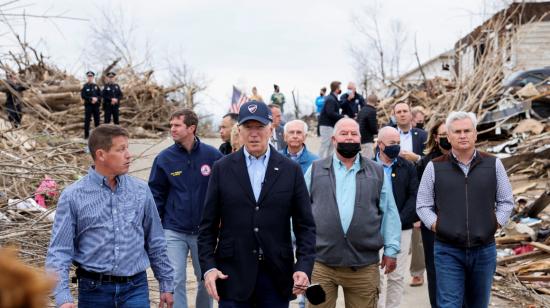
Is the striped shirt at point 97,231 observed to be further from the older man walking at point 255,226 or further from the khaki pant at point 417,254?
the khaki pant at point 417,254

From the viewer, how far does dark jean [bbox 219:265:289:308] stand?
389 cm

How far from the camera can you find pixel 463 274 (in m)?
4.91

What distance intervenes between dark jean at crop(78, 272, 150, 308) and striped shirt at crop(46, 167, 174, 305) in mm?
81

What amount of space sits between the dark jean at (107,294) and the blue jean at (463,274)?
2414 millimetres

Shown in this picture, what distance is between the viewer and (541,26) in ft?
103

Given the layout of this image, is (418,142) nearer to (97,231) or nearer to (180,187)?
(180,187)

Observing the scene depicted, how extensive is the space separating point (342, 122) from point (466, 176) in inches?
41.7

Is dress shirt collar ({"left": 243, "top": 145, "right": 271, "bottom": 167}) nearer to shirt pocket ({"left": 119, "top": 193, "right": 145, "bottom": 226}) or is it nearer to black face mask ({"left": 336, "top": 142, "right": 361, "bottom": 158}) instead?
shirt pocket ({"left": 119, "top": 193, "right": 145, "bottom": 226})

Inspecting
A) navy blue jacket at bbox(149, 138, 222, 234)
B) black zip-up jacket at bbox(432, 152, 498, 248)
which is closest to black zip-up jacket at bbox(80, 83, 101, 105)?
navy blue jacket at bbox(149, 138, 222, 234)

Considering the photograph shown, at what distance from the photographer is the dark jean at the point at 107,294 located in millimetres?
3713

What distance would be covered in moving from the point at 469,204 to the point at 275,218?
5.85 feet

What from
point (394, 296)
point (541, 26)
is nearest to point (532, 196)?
point (394, 296)

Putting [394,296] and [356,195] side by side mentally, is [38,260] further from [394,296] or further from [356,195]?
[394,296]

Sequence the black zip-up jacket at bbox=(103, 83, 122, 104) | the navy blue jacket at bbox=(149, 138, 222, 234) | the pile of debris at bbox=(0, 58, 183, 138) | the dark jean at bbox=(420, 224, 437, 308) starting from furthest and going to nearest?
the pile of debris at bbox=(0, 58, 183, 138) < the black zip-up jacket at bbox=(103, 83, 122, 104) < the dark jean at bbox=(420, 224, 437, 308) < the navy blue jacket at bbox=(149, 138, 222, 234)
